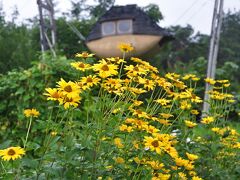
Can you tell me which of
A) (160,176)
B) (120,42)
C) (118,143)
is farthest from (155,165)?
(120,42)

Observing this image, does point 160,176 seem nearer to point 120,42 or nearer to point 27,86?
point 27,86

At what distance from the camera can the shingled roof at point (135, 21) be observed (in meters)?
8.96

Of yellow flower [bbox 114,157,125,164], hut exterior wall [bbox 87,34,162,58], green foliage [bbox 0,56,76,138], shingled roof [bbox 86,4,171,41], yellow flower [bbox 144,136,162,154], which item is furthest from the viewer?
shingled roof [bbox 86,4,171,41]

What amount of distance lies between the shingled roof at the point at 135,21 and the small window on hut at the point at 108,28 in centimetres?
10

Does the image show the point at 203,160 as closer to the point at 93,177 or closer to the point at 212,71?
the point at 93,177

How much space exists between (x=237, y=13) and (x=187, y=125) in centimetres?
2609

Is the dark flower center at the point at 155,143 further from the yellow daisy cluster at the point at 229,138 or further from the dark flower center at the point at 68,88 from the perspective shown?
the yellow daisy cluster at the point at 229,138

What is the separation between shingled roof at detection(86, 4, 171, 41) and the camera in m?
8.96

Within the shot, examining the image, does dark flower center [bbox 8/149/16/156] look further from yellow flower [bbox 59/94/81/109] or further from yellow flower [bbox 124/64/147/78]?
yellow flower [bbox 124/64/147/78]

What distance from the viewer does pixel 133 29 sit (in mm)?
9039

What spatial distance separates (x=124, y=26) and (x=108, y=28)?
14.0 inches

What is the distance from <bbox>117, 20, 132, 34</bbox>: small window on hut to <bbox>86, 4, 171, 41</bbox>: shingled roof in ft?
0.35

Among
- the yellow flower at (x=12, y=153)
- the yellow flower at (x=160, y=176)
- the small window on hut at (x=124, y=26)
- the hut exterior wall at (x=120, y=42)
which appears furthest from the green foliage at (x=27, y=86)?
the small window on hut at (x=124, y=26)

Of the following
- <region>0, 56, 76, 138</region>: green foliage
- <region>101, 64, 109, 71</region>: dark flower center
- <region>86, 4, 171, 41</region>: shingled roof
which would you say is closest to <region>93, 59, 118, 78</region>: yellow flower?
<region>101, 64, 109, 71</region>: dark flower center
